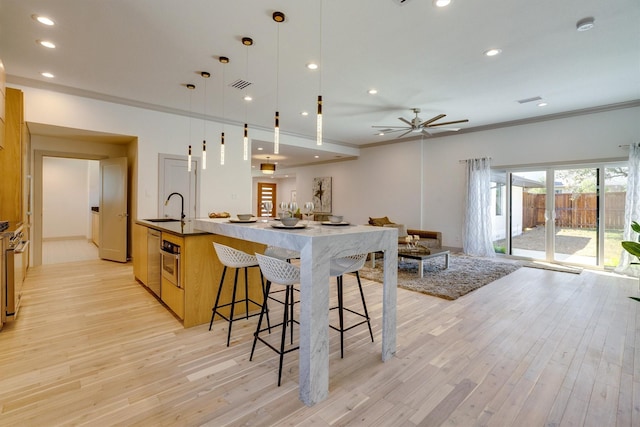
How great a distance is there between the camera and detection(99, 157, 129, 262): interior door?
581 centimetres

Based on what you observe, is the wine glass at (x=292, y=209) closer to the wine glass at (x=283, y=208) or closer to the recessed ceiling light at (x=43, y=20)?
the wine glass at (x=283, y=208)

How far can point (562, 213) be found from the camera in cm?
600

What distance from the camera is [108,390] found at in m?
1.96

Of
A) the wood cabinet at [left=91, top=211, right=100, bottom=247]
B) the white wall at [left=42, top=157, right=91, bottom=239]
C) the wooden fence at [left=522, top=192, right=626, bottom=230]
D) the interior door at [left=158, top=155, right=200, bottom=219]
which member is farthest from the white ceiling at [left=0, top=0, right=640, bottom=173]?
the white wall at [left=42, top=157, right=91, bottom=239]

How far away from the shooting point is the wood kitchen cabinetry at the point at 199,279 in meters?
2.91

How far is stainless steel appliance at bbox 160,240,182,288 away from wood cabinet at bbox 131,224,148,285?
825mm

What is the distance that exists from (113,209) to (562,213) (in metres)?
9.12

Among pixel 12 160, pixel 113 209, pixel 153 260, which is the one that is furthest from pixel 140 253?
pixel 113 209

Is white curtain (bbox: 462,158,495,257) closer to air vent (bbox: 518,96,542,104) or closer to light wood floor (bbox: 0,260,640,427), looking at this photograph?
air vent (bbox: 518,96,542,104)

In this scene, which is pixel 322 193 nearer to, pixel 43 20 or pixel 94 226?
pixel 94 226

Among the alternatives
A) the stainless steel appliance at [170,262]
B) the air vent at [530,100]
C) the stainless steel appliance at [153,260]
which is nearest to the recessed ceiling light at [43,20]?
the stainless steel appliance at [153,260]

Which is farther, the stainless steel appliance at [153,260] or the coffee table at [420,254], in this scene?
the coffee table at [420,254]

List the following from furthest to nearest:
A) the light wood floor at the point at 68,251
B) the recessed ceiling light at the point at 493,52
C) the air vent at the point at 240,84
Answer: the light wood floor at the point at 68,251 → the air vent at the point at 240,84 → the recessed ceiling light at the point at 493,52

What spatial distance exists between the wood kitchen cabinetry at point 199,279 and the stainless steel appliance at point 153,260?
39cm
